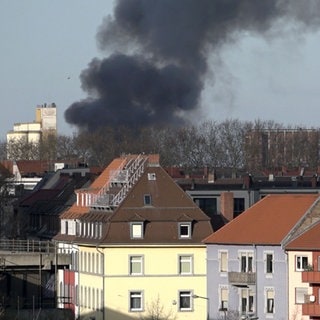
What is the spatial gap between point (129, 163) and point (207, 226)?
7.96 m

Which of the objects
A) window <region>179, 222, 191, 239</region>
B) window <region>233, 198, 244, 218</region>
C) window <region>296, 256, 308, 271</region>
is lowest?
window <region>296, 256, 308, 271</region>

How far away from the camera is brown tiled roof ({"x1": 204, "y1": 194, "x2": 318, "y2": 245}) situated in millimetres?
85812

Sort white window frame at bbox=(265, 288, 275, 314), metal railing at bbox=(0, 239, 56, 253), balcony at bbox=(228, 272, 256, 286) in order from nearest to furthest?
white window frame at bbox=(265, 288, 275, 314) → balcony at bbox=(228, 272, 256, 286) → metal railing at bbox=(0, 239, 56, 253)

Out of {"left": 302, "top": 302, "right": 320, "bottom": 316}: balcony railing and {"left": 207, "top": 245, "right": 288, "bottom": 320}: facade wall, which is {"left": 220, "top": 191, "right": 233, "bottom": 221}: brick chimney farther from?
{"left": 302, "top": 302, "right": 320, "bottom": 316}: balcony railing

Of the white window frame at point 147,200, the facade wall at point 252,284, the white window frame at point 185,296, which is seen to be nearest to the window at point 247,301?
the facade wall at point 252,284

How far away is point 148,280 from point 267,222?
7.75 metres

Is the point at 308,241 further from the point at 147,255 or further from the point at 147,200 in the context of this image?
the point at 147,200

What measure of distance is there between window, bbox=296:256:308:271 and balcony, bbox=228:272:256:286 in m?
2.81

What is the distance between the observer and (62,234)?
105188 millimetres

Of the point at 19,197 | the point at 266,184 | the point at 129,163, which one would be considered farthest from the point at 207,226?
the point at 19,197

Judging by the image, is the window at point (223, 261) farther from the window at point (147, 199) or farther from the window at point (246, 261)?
the window at point (147, 199)

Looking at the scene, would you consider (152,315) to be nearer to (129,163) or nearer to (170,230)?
(170,230)

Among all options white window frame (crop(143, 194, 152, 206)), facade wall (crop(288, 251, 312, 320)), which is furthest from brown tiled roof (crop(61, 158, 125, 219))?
facade wall (crop(288, 251, 312, 320))

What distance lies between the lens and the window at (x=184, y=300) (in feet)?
299
